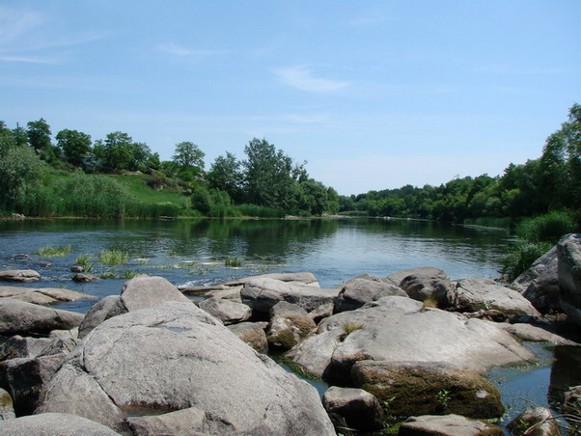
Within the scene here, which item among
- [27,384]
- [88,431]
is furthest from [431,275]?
[88,431]

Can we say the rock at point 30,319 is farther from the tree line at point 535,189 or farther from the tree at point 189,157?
the tree at point 189,157

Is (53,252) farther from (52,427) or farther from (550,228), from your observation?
(550,228)

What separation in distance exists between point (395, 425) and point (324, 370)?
2623mm

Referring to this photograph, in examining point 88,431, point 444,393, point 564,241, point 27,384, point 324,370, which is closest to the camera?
point 88,431

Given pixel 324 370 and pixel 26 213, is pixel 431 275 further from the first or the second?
pixel 26 213

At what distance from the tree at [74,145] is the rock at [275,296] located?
130966 millimetres

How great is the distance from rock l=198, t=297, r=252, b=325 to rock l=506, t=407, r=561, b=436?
27.3 feet

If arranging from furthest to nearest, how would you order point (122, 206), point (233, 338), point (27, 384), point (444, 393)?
point (122, 206), point (444, 393), point (233, 338), point (27, 384)

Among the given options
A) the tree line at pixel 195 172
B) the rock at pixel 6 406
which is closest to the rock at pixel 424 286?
the rock at pixel 6 406

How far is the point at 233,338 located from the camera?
27.3 ft

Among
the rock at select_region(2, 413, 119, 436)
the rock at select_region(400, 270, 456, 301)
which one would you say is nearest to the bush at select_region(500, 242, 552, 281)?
the rock at select_region(400, 270, 456, 301)

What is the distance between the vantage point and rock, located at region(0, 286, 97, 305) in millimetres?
17750

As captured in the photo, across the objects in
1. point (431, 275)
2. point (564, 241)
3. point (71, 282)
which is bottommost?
point (71, 282)

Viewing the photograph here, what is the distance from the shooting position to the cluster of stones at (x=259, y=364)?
247 inches
